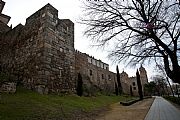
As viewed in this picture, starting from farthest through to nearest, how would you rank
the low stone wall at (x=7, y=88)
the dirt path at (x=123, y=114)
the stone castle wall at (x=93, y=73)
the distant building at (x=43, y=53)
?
1. the stone castle wall at (x=93, y=73)
2. the distant building at (x=43, y=53)
3. the dirt path at (x=123, y=114)
4. the low stone wall at (x=7, y=88)

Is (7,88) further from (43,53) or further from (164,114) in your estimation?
(164,114)

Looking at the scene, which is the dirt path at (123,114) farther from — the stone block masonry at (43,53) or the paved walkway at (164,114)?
the stone block masonry at (43,53)

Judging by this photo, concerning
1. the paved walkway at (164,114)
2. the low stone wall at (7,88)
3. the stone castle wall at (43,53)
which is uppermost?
the stone castle wall at (43,53)

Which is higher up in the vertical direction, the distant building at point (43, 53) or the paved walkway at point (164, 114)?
the distant building at point (43, 53)

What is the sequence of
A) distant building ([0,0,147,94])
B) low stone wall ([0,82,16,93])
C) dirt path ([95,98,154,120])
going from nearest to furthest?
1. low stone wall ([0,82,16,93])
2. dirt path ([95,98,154,120])
3. distant building ([0,0,147,94])

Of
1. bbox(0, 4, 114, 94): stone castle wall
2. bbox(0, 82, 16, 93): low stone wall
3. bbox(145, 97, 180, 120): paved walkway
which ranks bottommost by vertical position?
bbox(145, 97, 180, 120): paved walkway

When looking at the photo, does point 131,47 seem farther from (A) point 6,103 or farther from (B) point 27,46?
(B) point 27,46

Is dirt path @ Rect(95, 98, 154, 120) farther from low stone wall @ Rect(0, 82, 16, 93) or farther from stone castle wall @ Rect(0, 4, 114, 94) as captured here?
low stone wall @ Rect(0, 82, 16, 93)

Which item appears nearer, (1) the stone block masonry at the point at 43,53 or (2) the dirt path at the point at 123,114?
(2) the dirt path at the point at 123,114

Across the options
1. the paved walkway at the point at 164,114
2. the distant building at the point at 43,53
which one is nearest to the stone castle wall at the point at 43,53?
the distant building at the point at 43,53

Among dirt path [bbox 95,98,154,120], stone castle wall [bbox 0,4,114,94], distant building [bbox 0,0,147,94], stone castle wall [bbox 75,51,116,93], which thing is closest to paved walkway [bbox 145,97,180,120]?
dirt path [bbox 95,98,154,120]

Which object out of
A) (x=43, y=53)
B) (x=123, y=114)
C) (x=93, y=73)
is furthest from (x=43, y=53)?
(x=93, y=73)

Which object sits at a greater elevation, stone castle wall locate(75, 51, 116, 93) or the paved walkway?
stone castle wall locate(75, 51, 116, 93)

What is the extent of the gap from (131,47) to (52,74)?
20.1 feet
